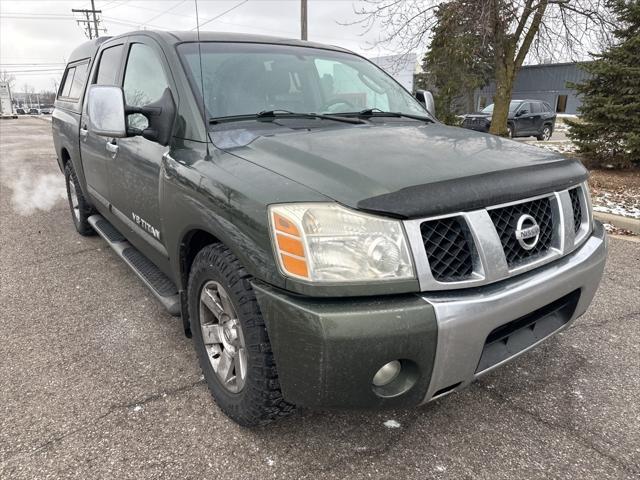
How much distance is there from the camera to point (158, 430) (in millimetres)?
2219

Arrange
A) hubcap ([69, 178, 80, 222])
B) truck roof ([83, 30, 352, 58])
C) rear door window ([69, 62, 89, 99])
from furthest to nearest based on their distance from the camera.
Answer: hubcap ([69, 178, 80, 222]), rear door window ([69, 62, 89, 99]), truck roof ([83, 30, 352, 58])

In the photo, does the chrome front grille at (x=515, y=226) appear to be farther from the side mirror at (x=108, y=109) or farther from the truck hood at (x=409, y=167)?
the side mirror at (x=108, y=109)

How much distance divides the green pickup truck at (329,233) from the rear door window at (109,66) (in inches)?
22.2

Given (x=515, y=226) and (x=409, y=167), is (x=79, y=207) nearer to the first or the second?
(x=409, y=167)


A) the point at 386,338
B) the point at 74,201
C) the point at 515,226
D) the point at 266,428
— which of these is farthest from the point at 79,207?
the point at 515,226

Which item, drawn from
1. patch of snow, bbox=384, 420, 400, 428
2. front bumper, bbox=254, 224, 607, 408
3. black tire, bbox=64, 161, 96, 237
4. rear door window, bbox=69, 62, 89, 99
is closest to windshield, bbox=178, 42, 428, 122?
front bumper, bbox=254, 224, 607, 408

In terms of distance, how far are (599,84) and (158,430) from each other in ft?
31.5

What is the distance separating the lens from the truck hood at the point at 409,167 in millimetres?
1702

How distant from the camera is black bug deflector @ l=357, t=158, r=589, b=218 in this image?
1650 millimetres

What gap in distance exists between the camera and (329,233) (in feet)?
5.41

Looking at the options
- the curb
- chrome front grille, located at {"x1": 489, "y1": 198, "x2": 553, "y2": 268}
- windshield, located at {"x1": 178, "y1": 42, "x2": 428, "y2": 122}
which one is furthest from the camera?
the curb

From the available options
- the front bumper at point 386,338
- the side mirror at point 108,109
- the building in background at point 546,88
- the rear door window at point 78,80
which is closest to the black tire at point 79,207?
the rear door window at point 78,80

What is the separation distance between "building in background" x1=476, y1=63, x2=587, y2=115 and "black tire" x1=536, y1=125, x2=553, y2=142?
21.4 meters

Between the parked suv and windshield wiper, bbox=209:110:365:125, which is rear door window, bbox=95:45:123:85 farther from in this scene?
the parked suv
